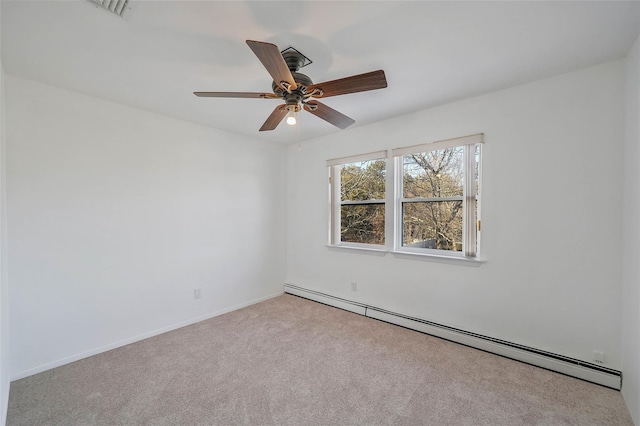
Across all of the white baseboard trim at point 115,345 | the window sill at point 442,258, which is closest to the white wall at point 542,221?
the window sill at point 442,258

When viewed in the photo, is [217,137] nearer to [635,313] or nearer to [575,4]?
[575,4]

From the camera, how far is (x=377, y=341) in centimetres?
281

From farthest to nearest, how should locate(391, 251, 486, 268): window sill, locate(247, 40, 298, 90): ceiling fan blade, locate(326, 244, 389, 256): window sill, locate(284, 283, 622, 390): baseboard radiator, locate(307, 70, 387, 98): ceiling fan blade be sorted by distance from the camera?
locate(326, 244, 389, 256): window sill
locate(391, 251, 486, 268): window sill
locate(284, 283, 622, 390): baseboard radiator
locate(307, 70, 387, 98): ceiling fan blade
locate(247, 40, 298, 90): ceiling fan blade

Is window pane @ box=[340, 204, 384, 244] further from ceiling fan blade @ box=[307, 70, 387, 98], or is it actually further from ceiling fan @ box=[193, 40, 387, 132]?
ceiling fan blade @ box=[307, 70, 387, 98]

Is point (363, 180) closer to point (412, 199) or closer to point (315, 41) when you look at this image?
point (412, 199)

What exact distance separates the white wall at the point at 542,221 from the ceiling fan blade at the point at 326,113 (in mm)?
393

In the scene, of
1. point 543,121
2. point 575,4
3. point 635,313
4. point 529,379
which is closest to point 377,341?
point 529,379

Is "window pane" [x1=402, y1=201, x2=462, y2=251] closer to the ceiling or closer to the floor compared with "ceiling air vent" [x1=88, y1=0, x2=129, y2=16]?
closer to the floor

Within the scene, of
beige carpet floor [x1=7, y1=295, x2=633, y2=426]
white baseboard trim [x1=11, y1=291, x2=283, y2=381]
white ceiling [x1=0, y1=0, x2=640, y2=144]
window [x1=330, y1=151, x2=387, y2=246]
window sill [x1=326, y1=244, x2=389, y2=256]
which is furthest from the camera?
window [x1=330, y1=151, x2=387, y2=246]

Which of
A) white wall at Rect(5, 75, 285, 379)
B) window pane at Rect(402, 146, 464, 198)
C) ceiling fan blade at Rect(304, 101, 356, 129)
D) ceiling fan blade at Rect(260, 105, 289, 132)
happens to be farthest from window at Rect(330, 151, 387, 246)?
ceiling fan blade at Rect(260, 105, 289, 132)

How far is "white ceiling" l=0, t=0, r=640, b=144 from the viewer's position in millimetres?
1521

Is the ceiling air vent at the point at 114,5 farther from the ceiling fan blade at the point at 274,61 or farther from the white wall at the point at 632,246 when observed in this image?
the white wall at the point at 632,246

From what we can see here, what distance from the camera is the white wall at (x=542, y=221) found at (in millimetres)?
2094

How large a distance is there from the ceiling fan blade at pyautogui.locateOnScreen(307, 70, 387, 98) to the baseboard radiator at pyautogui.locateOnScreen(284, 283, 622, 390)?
8.21 feet
